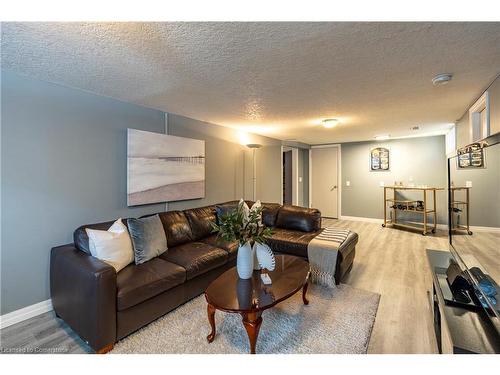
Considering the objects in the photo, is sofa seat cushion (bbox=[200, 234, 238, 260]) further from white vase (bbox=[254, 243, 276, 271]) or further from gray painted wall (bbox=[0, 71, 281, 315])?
gray painted wall (bbox=[0, 71, 281, 315])

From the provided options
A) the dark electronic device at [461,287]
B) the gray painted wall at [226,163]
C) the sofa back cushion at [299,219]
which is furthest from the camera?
the gray painted wall at [226,163]

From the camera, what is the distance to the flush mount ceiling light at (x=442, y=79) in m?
1.98

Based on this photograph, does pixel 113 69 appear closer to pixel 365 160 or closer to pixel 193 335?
pixel 193 335

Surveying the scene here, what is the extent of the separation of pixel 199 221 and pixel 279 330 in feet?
5.69

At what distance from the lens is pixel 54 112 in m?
2.17

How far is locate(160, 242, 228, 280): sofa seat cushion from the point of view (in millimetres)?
2225

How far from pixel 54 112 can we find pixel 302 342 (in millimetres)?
3018

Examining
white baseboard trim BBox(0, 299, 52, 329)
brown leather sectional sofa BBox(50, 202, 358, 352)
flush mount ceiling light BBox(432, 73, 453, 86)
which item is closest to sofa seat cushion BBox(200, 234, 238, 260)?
brown leather sectional sofa BBox(50, 202, 358, 352)

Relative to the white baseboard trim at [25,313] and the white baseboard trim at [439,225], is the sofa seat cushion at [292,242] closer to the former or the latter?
the white baseboard trim at [439,225]

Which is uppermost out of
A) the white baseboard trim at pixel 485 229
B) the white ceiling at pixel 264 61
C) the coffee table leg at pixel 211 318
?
the white ceiling at pixel 264 61

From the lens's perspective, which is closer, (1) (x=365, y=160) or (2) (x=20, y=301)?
(2) (x=20, y=301)

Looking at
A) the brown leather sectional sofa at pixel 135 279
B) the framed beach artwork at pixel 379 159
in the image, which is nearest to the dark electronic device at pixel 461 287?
the brown leather sectional sofa at pixel 135 279

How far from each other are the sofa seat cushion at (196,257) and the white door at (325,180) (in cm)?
488
